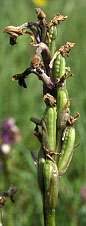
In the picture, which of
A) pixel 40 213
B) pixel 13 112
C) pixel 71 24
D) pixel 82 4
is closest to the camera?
pixel 40 213

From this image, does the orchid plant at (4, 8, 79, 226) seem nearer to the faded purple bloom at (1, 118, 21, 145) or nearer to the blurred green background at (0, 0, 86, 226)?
the blurred green background at (0, 0, 86, 226)

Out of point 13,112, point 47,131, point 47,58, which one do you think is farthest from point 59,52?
point 13,112

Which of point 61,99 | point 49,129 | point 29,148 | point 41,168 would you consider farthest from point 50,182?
point 29,148

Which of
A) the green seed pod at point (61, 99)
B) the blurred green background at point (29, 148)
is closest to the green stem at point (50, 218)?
the green seed pod at point (61, 99)

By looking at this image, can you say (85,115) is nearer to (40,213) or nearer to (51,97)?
(40,213)

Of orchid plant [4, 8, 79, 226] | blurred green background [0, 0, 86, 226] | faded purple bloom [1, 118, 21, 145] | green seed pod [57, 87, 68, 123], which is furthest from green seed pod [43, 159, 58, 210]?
faded purple bloom [1, 118, 21, 145]

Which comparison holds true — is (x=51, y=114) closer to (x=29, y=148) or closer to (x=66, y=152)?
(x=66, y=152)
